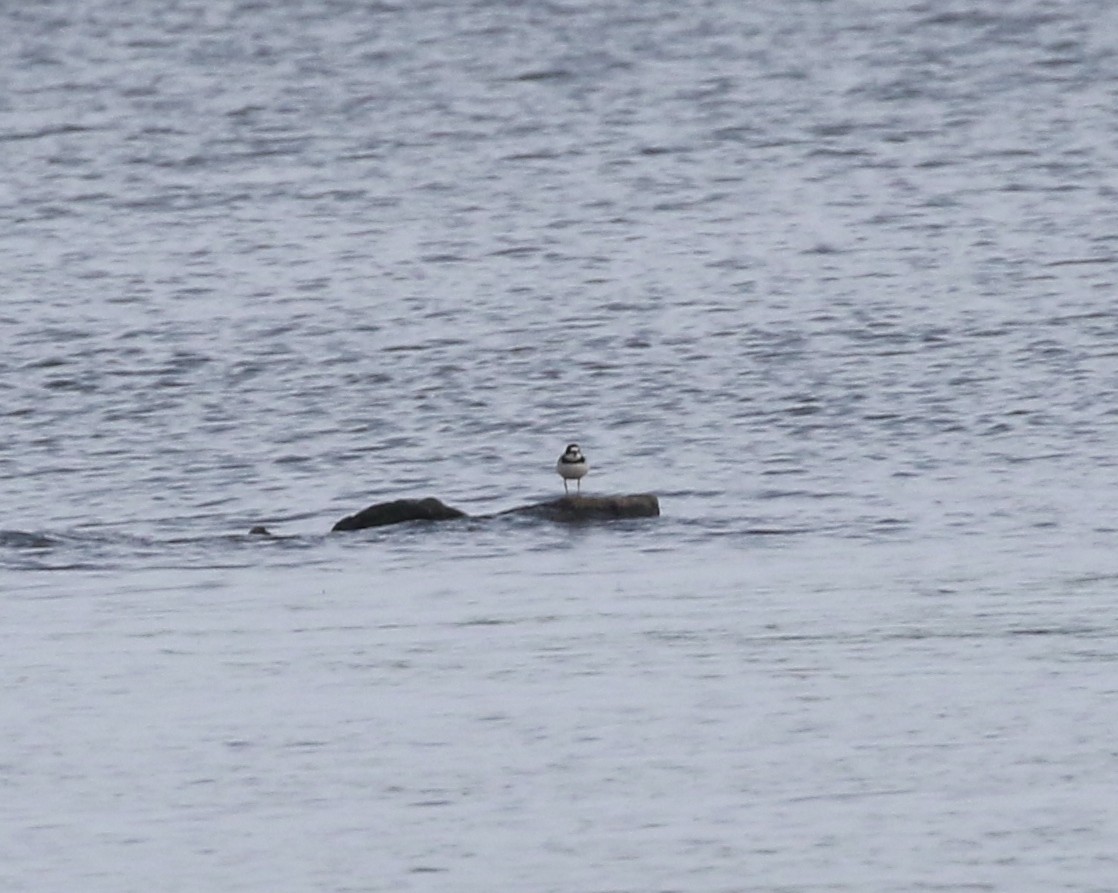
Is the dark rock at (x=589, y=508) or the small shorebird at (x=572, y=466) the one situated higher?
the small shorebird at (x=572, y=466)

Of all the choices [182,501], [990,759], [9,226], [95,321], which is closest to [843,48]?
[9,226]

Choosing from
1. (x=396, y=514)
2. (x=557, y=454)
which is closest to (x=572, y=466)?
(x=396, y=514)

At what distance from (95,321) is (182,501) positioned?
10.8 metres

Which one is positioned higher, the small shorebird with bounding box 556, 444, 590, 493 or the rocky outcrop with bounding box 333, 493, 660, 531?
the small shorebird with bounding box 556, 444, 590, 493

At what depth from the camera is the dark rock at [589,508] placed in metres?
21.6

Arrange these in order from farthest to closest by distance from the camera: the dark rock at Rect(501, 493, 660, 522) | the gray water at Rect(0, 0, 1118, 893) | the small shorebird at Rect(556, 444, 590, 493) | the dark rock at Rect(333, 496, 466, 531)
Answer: the small shorebird at Rect(556, 444, 590, 493), the dark rock at Rect(501, 493, 660, 522), the dark rock at Rect(333, 496, 466, 531), the gray water at Rect(0, 0, 1118, 893)

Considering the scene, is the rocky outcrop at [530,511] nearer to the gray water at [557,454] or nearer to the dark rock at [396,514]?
the dark rock at [396,514]

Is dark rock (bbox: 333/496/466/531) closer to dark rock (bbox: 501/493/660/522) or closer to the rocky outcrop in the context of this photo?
the rocky outcrop

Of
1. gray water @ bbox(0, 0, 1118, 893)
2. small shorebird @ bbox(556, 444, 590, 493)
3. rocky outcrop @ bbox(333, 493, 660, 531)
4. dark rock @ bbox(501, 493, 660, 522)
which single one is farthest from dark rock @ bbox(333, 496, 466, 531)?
small shorebird @ bbox(556, 444, 590, 493)

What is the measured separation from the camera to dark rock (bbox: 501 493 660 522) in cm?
2164

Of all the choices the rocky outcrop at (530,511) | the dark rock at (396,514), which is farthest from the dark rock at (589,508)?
the dark rock at (396,514)

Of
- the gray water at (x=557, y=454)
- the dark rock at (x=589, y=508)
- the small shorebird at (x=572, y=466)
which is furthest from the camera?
the small shorebird at (x=572, y=466)

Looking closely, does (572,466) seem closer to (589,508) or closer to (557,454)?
(589,508)

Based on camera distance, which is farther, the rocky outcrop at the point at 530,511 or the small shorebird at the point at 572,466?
the small shorebird at the point at 572,466
